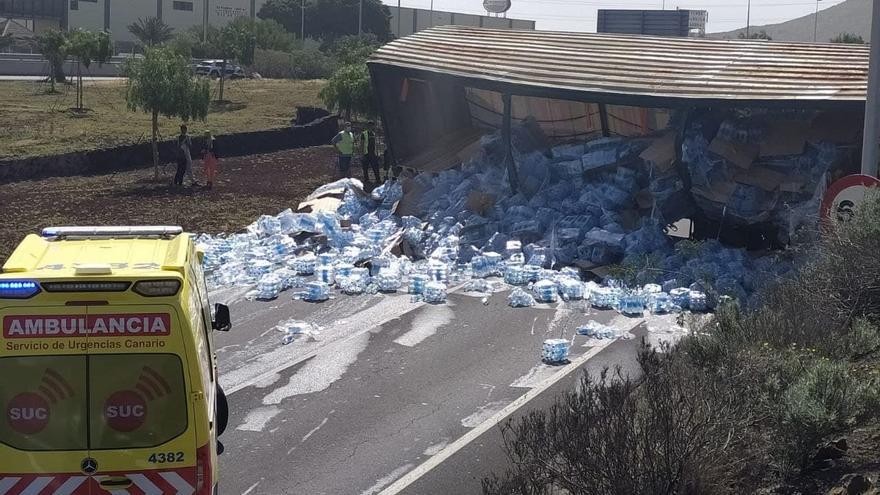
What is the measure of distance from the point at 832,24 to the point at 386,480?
4375 inches

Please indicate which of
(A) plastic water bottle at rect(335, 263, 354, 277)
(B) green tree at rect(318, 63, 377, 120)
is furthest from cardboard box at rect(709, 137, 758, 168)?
(B) green tree at rect(318, 63, 377, 120)

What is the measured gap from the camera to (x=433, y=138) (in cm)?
2462

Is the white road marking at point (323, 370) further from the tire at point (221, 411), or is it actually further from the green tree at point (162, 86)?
the green tree at point (162, 86)

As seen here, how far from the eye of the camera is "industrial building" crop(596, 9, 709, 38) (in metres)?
68.4

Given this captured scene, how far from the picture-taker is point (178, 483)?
6.89 metres

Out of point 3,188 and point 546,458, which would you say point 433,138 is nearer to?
point 3,188

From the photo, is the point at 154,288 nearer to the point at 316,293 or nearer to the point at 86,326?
the point at 86,326

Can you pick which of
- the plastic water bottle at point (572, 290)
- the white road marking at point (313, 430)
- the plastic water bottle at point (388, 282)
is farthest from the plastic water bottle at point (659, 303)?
the white road marking at point (313, 430)

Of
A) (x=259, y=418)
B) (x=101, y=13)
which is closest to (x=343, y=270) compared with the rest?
(x=259, y=418)

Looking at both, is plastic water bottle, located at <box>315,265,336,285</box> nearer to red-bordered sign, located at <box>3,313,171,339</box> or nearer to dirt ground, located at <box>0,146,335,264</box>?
dirt ground, located at <box>0,146,335,264</box>

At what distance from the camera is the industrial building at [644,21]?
68438 mm

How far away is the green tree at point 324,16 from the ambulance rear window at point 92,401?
8906 cm

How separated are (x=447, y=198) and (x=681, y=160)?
4514 millimetres

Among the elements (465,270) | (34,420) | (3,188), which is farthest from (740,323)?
(3,188)
